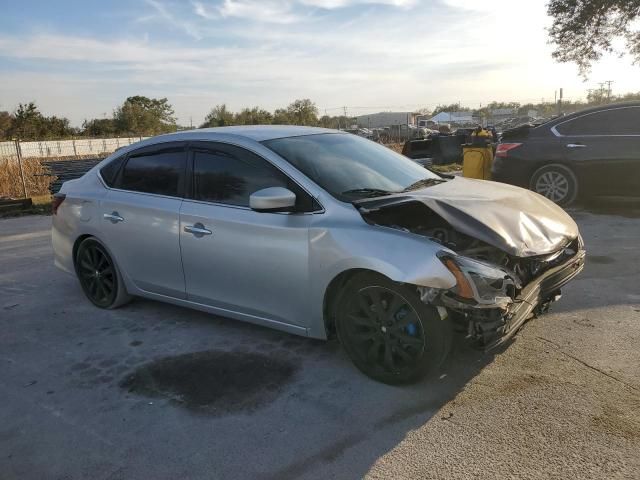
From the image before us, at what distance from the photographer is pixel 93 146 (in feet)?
152

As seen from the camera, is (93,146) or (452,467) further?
(93,146)

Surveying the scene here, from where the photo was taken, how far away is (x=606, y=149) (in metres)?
8.11

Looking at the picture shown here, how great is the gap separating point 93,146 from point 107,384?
47192mm

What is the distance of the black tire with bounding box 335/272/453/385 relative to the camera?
10.2 feet

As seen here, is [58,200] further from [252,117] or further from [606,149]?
[252,117]

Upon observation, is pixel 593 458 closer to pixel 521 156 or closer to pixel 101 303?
pixel 101 303

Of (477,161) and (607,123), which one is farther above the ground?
(607,123)

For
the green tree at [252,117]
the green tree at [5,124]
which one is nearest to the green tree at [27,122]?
the green tree at [5,124]

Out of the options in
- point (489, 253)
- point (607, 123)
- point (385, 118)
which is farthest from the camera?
point (385, 118)

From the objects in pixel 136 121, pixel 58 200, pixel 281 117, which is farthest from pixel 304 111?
pixel 58 200

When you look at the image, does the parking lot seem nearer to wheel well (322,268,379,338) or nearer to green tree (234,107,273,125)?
wheel well (322,268,379,338)

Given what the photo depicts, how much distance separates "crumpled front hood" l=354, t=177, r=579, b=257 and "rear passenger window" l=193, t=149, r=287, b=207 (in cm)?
73

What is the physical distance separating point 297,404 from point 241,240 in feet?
4.01

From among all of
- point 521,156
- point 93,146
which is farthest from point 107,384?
point 93,146
